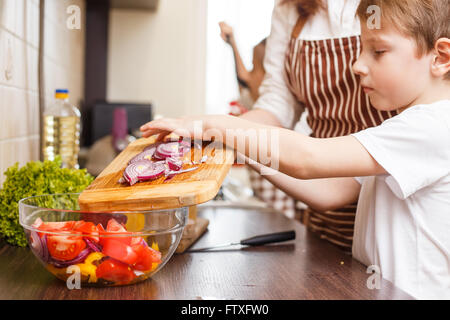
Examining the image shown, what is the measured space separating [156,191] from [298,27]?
78 cm

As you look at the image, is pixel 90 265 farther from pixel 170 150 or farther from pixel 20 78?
pixel 20 78

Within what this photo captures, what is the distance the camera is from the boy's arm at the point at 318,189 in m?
1.05

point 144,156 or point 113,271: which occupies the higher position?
point 144,156

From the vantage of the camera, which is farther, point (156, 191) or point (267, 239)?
point (267, 239)

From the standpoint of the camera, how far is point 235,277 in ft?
2.58

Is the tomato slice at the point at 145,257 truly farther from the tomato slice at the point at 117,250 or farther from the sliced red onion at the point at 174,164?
the sliced red onion at the point at 174,164

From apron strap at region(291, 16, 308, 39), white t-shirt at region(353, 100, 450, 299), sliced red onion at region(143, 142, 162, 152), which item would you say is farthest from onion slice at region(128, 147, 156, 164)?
apron strap at region(291, 16, 308, 39)

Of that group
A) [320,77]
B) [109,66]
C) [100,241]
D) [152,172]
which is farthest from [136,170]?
[109,66]

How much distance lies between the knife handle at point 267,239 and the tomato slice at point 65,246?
396mm

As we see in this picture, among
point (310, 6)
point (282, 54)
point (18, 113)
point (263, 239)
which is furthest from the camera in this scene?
point (282, 54)

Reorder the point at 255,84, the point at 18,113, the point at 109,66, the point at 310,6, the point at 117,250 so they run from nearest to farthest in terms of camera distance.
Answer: the point at 117,250, the point at 18,113, the point at 310,6, the point at 255,84, the point at 109,66

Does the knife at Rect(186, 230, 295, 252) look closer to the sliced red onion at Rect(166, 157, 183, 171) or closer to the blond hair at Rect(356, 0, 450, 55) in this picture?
the sliced red onion at Rect(166, 157, 183, 171)

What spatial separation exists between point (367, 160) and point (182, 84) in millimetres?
2505
